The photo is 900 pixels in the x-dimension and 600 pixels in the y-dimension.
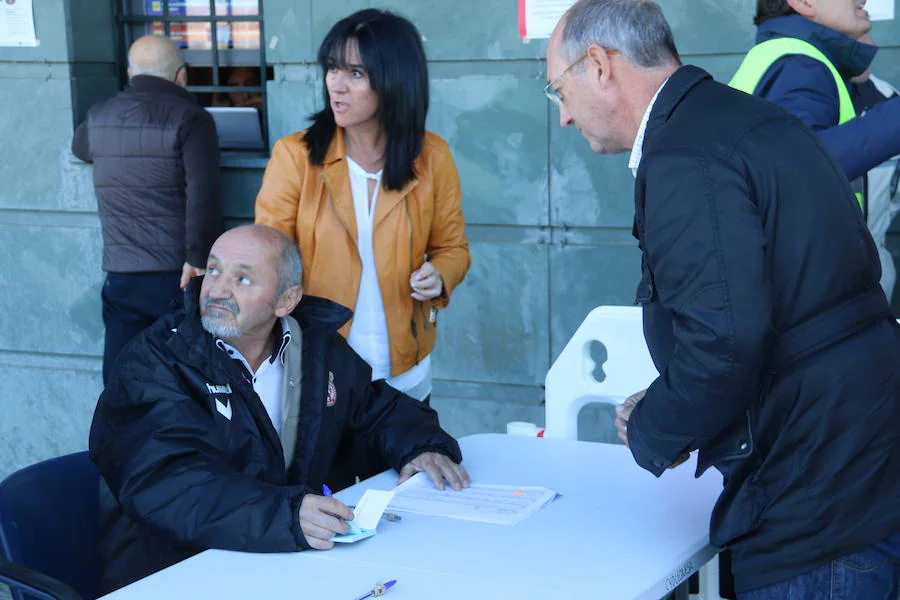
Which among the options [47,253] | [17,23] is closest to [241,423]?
[47,253]

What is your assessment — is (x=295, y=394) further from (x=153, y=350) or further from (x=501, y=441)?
(x=501, y=441)

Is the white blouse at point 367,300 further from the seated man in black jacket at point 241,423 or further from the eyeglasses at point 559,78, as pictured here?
the eyeglasses at point 559,78

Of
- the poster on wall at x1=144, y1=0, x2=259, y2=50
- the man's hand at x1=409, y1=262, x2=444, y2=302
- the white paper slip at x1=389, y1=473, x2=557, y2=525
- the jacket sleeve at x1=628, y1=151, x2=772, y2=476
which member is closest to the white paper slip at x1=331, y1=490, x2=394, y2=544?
the white paper slip at x1=389, y1=473, x2=557, y2=525

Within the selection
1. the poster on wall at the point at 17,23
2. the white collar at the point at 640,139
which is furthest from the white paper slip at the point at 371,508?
the poster on wall at the point at 17,23

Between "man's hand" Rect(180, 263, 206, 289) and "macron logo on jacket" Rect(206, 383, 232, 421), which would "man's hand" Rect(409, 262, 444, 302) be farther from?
"man's hand" Rect(180, 263, 206, 289)

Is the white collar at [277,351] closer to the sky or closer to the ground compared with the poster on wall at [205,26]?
closer to the ground

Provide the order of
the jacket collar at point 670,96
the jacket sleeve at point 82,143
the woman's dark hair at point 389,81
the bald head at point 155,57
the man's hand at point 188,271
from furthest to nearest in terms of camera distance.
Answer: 1. the jacket sleeve at point 82,143
2. the bald head at point 155,57
3. the man's hand at point 188,271
4. the woman's dark hair at point 389,81
5. the jacket collar at point 670,96

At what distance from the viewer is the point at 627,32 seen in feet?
7.08

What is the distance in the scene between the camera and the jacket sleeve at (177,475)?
2.47 m

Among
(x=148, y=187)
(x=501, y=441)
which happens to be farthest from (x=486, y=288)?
(x=501, y=441)

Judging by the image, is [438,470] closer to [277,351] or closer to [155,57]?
[277,351]

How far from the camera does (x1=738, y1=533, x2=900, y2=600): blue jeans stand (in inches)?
84.7

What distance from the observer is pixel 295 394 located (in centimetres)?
299

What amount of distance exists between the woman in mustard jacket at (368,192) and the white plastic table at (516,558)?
85 centimetres
